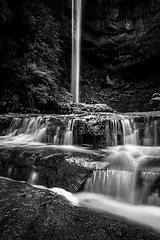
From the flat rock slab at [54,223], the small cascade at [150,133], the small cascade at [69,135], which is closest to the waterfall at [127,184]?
the flat rock slab at [54,223]

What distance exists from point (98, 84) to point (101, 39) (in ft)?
15.4

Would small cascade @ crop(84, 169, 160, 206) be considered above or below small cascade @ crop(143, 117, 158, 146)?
below

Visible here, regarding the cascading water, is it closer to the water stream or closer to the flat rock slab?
the water stream

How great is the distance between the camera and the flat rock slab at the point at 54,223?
1957 mm

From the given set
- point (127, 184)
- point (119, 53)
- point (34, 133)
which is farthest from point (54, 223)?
point (119, 53)

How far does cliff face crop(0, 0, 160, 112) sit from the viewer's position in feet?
40.1

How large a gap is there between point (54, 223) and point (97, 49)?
63.2ft

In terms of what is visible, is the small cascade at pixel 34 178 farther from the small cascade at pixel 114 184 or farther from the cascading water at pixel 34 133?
the cascading water at pixel 34 133

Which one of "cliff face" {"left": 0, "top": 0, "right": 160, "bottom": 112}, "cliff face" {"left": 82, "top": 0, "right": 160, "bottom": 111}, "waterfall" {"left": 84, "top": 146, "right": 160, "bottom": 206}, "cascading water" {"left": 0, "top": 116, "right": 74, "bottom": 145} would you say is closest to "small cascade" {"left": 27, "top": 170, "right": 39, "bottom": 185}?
"waterfall" {"left": 84, "top": 146, "right": 160, "bottom": 206}

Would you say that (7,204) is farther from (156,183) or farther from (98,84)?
(98,84)

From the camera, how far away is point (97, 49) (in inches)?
755

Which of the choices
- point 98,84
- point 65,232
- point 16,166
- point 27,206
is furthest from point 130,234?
point 98,84

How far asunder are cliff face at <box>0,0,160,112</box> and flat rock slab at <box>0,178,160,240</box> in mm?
9096

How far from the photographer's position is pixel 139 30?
1834 cm
